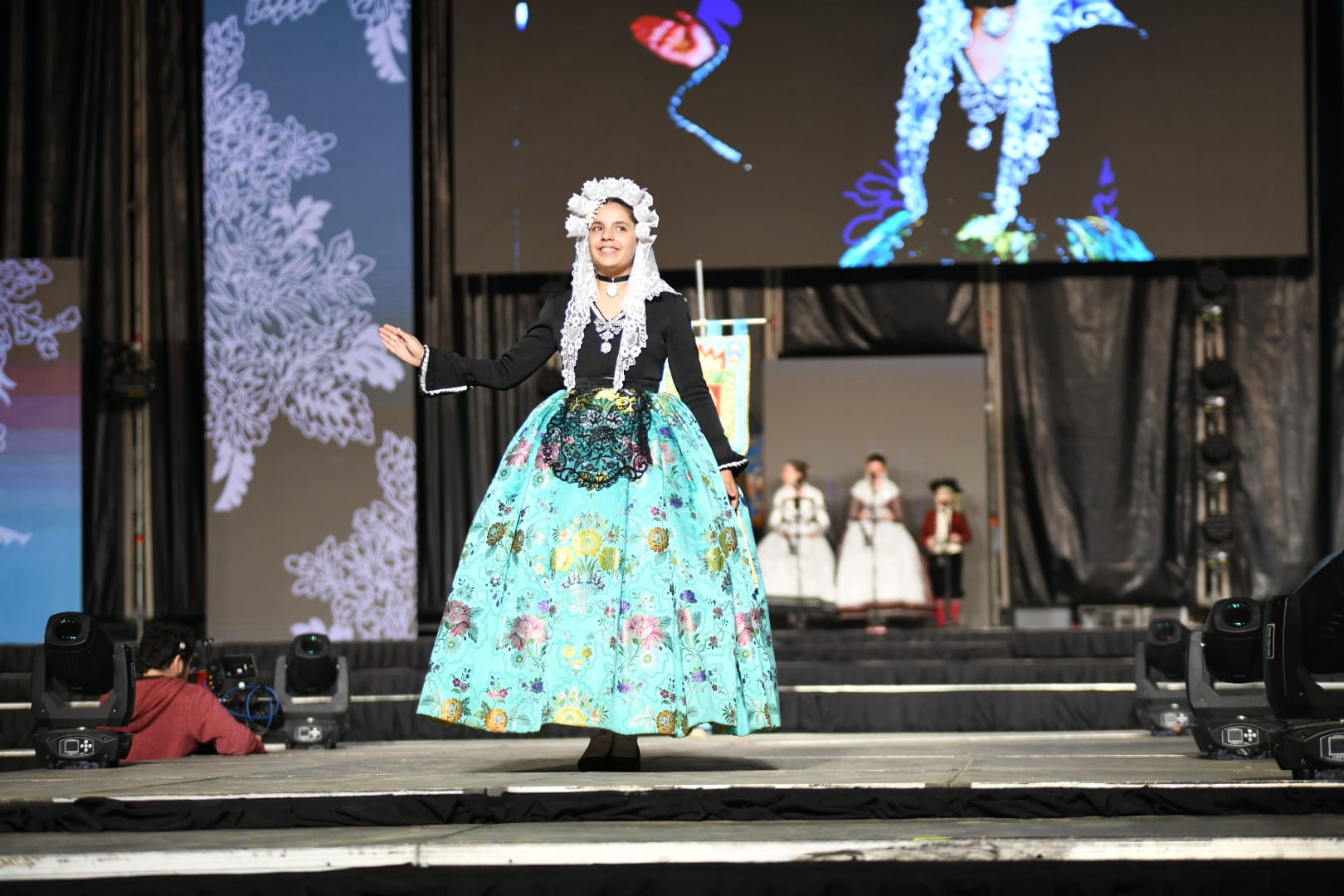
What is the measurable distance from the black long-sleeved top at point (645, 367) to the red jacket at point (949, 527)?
19.2 feet

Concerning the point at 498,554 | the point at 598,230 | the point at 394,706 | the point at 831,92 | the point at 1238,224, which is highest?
the point at 831,92

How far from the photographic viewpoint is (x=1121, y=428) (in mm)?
9273

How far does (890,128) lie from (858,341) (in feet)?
4.56

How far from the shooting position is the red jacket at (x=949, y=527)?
8992 mm

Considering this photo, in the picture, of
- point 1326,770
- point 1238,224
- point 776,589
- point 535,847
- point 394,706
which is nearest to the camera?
point 535,847

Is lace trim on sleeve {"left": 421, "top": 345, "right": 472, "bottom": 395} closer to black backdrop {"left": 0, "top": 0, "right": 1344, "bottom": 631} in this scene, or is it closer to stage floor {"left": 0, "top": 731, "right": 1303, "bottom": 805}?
stage floor {"left": 0, "top": 731, "right": 1303, "bottom": 805}

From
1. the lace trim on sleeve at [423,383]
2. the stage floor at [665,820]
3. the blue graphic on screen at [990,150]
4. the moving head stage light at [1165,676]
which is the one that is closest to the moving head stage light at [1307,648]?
the stage floor at [665,820]

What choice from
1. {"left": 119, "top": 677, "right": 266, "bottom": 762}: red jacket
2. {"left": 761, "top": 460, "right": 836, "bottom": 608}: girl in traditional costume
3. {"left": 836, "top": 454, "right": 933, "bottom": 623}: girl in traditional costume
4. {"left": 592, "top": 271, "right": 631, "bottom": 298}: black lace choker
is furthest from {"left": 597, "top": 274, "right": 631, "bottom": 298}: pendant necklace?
{"left": 836, "top": 454, "right": 933, "bottom": 623}: girl in traditional costume

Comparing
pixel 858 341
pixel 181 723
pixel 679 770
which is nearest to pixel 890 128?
pixel 858 341

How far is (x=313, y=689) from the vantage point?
17.3 ft

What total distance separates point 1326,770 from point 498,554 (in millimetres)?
1548

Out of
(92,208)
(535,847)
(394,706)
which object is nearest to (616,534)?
(535,847)

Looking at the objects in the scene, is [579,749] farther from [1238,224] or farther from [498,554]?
[1238,224]

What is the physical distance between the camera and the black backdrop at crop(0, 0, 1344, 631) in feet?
30.3
